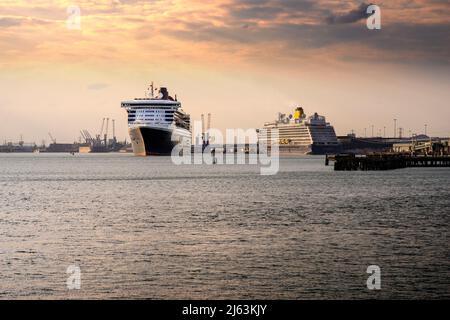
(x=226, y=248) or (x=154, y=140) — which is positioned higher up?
(x=154, y=140)

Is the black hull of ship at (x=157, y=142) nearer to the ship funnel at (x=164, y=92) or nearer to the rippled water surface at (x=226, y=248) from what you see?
the ship funnel at (x=164, y=92)

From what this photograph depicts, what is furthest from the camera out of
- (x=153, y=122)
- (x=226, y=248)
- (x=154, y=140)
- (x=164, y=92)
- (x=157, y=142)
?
(x=164, y=92)

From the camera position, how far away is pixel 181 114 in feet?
576

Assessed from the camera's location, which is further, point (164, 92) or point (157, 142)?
point (164, 92)


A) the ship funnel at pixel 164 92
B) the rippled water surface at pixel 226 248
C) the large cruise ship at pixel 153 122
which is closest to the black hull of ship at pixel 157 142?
the large cruise ship at pixel 153 122

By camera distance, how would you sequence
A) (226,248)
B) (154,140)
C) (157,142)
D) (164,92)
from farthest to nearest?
(164,92), (157,142), (154,140), (226,248)

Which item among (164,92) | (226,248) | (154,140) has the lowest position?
(226,248)

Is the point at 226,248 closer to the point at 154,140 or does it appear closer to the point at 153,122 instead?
the point at 153,122

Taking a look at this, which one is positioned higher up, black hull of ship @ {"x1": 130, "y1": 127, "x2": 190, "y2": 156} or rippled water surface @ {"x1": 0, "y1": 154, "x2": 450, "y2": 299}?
black hull of ship @ {"x1": 130, "y1": 127, "x2": 190, "y2": 156}

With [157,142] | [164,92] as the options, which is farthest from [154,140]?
[164,92]

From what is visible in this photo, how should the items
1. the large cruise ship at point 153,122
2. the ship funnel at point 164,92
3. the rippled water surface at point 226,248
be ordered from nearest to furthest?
the rippled water surface at point 226,248 < the large cruise ship at point 153,122 < the ship funnel at point 164,92

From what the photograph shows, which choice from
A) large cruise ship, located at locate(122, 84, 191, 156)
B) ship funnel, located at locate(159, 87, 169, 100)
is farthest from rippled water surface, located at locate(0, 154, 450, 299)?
ship funnel, located at locate(159, 87, 169, 100)

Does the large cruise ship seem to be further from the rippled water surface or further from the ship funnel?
the rippled water surface

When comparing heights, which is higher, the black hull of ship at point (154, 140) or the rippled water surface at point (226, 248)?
the black hull of ship at point (154, 140)
